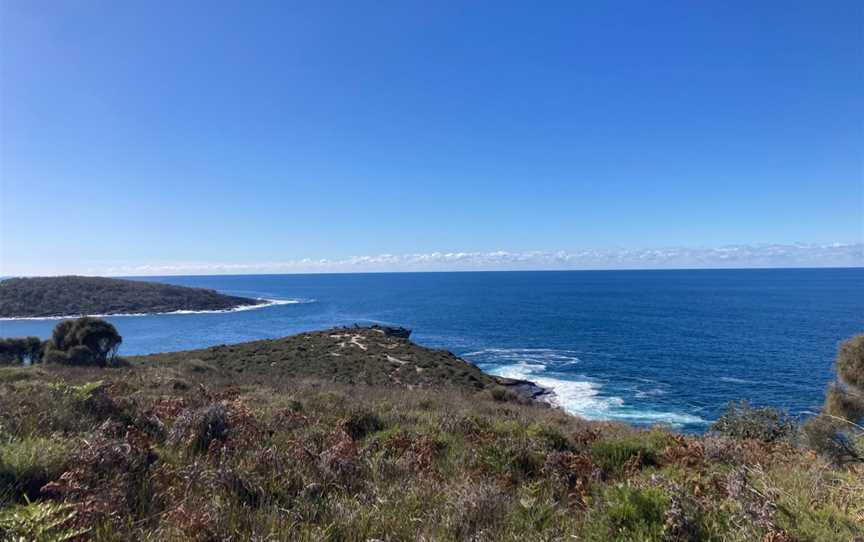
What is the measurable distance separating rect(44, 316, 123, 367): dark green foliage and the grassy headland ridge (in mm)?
84928

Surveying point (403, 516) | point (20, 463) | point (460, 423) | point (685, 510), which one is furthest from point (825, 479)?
point (20, 463)

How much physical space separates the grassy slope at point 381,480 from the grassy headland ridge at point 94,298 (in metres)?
119

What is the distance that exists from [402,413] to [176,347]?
62909 mm

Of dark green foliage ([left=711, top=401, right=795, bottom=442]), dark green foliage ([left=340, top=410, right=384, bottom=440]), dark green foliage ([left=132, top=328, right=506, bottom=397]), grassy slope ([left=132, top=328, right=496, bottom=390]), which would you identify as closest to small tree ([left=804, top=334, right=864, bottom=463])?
dark green foliage ([left=711, top=401, right=795, bottom=442])

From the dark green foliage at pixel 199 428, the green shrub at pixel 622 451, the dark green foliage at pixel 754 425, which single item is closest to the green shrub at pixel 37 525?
the dark green foliage at pixel 199 428

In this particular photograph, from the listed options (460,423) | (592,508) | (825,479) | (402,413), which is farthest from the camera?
(402,413)

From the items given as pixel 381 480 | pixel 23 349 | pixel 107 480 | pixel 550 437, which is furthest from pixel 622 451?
pixel 23 349

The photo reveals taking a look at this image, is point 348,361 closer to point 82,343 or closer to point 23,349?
point 82,343

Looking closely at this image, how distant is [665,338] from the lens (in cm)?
5544

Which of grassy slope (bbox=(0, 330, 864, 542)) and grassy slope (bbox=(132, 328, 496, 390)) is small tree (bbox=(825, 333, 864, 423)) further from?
grassy slope (bbox=(132, 328, 496, 390))

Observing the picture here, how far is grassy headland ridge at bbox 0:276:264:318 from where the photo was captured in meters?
97.2

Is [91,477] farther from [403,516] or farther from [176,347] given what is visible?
[176,347]

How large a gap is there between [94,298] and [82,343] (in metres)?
99.5

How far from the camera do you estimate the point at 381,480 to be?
455 centimetres
